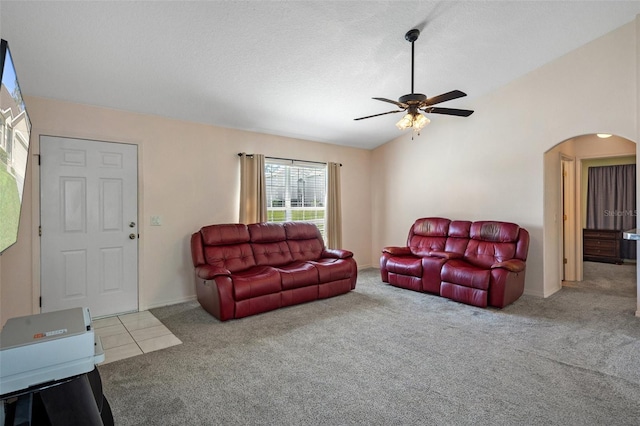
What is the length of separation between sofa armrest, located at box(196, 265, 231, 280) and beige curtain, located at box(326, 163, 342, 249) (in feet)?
8.47

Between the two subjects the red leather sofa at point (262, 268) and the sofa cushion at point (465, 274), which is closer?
the red leather sofa at point (262, 268)

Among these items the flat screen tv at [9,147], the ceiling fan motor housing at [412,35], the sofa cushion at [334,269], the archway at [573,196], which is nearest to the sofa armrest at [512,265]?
the archway at [573,196]

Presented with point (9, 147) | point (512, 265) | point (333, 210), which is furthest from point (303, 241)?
point (9, 147)

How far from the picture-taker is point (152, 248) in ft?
13.5

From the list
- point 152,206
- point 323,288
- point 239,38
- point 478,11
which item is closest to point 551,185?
point 478,11

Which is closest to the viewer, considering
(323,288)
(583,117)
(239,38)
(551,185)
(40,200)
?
(239,38)

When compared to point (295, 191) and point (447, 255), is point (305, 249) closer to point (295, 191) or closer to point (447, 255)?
point (295, 191)

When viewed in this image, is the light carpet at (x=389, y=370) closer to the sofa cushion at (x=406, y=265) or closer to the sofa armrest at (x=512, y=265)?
the sofa armrest at (x=512, y=265)

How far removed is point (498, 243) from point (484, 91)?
7.51 feet

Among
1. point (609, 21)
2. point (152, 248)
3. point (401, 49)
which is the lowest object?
point (152, 248)

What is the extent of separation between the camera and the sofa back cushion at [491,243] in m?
4.35

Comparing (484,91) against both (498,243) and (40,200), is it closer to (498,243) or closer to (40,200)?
(498,243)

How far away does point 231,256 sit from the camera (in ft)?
13.9

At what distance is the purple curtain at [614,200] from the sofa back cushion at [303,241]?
6.57 metres
